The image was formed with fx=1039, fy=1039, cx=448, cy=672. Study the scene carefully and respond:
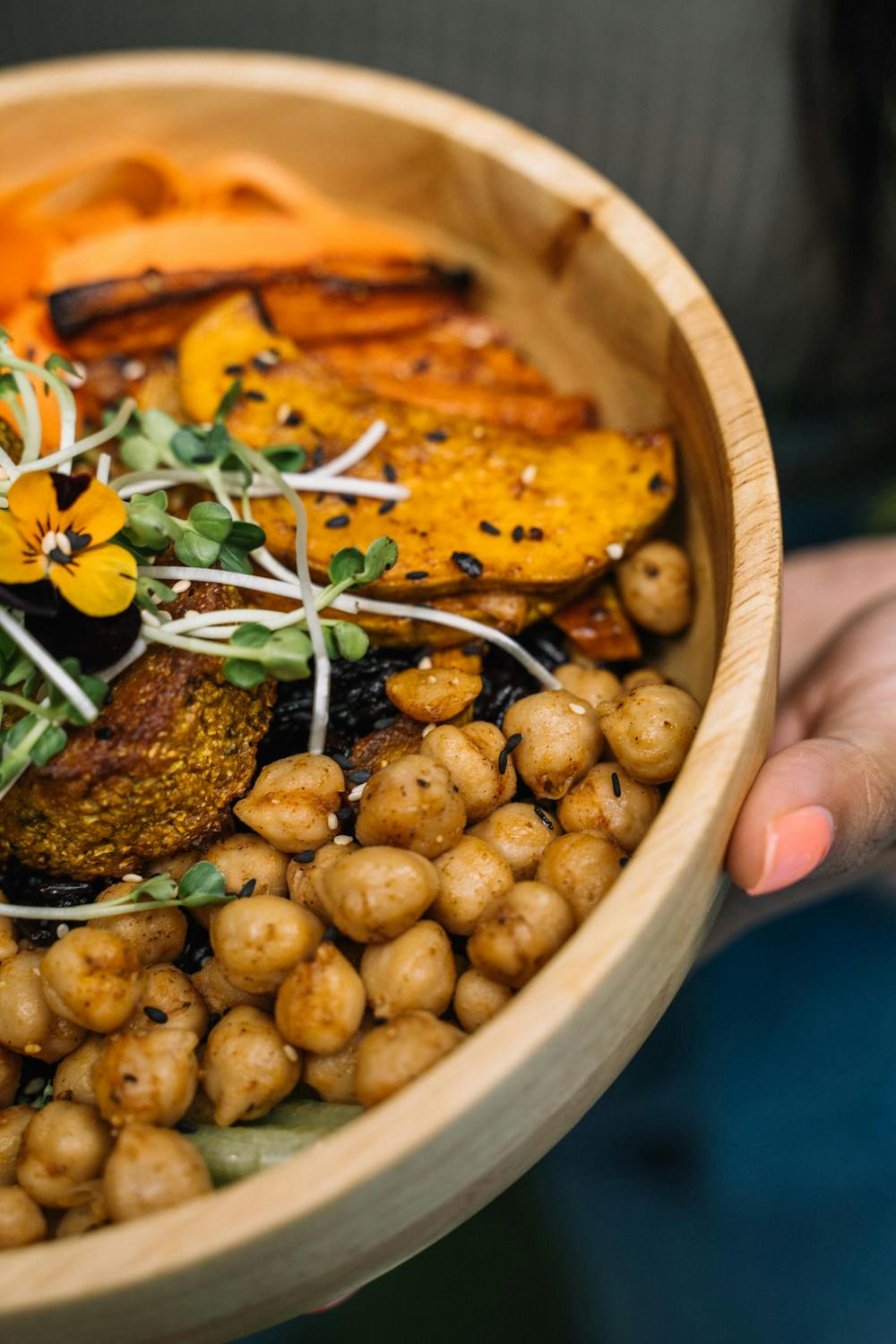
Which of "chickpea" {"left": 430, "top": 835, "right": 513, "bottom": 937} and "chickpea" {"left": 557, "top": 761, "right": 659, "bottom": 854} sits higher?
"chickpea" {"left": 557, "top": 761, "right": 659, "bottom": 854}

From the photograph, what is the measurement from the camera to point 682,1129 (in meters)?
2.33

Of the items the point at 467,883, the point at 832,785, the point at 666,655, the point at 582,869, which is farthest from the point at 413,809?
the point at 666,655

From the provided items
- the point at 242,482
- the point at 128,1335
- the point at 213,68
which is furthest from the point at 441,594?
the point at 213,68

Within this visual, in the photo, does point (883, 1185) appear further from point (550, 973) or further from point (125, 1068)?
point (125, 1068)

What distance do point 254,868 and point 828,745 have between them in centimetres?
80

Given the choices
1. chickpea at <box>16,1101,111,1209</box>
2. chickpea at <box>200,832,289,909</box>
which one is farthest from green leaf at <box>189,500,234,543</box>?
chickpea at <box>16,1101,111,1209</box>

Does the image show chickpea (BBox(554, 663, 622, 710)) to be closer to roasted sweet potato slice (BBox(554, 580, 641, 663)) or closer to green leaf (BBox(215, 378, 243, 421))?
roasted sweet potato slice (BBox(554, 580, 641, 663))

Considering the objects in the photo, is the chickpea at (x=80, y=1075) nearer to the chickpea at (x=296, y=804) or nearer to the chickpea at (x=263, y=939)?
the chickpea at (x=263, y=939)

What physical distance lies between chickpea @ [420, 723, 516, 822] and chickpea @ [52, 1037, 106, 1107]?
22.3 inches

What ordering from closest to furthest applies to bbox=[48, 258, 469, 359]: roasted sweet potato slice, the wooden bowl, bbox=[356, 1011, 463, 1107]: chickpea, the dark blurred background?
the wooden bowl → bbox=[356, 1011, 463, 1107]: chickpea → bbox=[48, 258, 469, 359]: roasted sweet potato slice → the dark blurred background

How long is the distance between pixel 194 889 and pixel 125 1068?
0.24 m

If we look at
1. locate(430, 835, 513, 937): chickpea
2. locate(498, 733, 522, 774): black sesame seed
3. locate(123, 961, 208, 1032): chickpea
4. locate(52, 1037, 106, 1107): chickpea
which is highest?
locate(498, 733, 522, 774): black sesame seed

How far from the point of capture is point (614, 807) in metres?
1.42

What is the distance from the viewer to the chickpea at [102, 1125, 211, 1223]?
1091 mm
